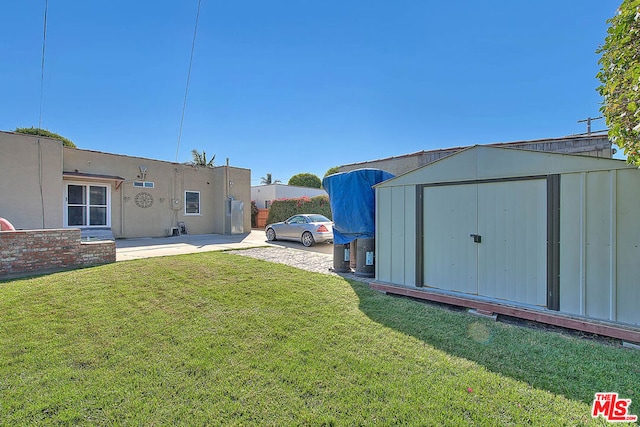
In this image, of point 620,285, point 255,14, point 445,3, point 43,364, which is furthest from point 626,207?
point 255,14

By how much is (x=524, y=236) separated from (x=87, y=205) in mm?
14090

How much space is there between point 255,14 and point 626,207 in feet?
30.8

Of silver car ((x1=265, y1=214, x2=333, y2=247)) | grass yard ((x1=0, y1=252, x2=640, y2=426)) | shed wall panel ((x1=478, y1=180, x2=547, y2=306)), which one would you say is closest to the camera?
grass yard ((x1=0, y1=252, x2=640, y2=426))

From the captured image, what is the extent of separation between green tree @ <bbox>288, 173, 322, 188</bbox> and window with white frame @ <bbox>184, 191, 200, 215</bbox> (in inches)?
836

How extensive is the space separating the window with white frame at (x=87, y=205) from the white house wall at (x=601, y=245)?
1429 cm

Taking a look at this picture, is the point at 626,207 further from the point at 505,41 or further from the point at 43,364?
the point at 505,41

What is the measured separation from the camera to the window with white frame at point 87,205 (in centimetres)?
1080

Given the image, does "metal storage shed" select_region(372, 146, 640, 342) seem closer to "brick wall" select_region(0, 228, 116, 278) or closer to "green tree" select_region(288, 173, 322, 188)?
"brick wall" select_region(0, 228, 116, 278)

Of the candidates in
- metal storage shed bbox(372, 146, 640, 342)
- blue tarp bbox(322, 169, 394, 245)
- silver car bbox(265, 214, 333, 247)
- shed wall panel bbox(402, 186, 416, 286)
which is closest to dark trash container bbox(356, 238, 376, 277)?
blue tarp bbox(322, 169, 394, 245)

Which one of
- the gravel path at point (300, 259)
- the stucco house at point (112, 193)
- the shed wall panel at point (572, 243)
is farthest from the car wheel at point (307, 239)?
the shed wall panel at point (572, 243)

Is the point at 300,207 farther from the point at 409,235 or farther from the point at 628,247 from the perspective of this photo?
the point at 628,247

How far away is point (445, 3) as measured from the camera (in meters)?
7.34

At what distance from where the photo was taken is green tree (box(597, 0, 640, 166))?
2.02 m

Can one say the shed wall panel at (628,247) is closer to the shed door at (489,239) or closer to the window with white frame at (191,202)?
the shed door at (489,239)
